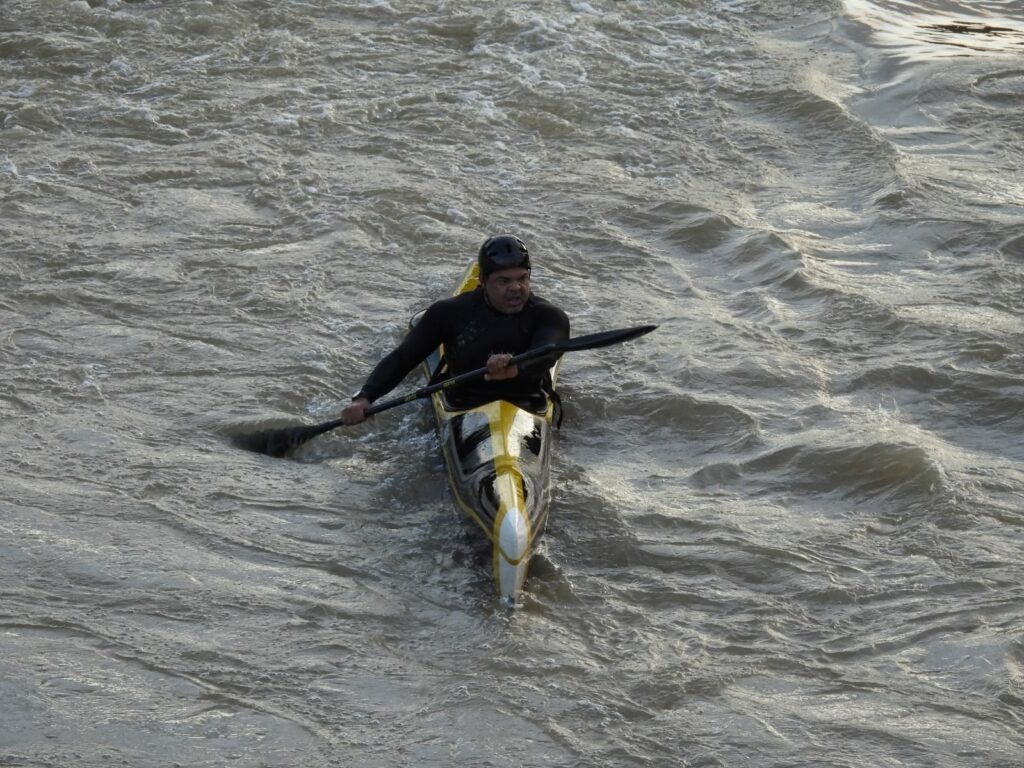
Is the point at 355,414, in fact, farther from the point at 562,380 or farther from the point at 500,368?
the point at 562,380

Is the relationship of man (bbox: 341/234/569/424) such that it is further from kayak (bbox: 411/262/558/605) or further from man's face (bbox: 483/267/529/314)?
kayak (bbox: 411/262/558/605)

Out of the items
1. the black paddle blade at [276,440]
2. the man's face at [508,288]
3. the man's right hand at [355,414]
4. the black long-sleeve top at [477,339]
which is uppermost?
the man's face at [508,288]

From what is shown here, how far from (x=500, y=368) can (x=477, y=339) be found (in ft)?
1.47

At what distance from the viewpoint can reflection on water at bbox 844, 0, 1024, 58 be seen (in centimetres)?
1439

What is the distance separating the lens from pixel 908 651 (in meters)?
5.87

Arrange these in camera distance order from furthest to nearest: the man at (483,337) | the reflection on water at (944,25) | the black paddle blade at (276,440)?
the reflection on water at (944,25)
the black paddle blade at (276,440)
the man at (483,337)

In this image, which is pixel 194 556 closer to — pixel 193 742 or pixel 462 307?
pixel 193 742

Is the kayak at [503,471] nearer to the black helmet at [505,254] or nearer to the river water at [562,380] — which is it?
the river water at [562,380]

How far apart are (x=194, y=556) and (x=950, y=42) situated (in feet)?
35.9

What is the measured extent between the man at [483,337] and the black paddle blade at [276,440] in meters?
0.44

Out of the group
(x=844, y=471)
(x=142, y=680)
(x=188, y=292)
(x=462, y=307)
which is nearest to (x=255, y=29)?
(x=188, y=292)

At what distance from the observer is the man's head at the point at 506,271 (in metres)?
6.95

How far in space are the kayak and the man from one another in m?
0.11

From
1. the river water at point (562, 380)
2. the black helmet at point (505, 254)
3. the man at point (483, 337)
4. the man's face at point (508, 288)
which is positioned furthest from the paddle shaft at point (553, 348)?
the river water at point (562, 380)
